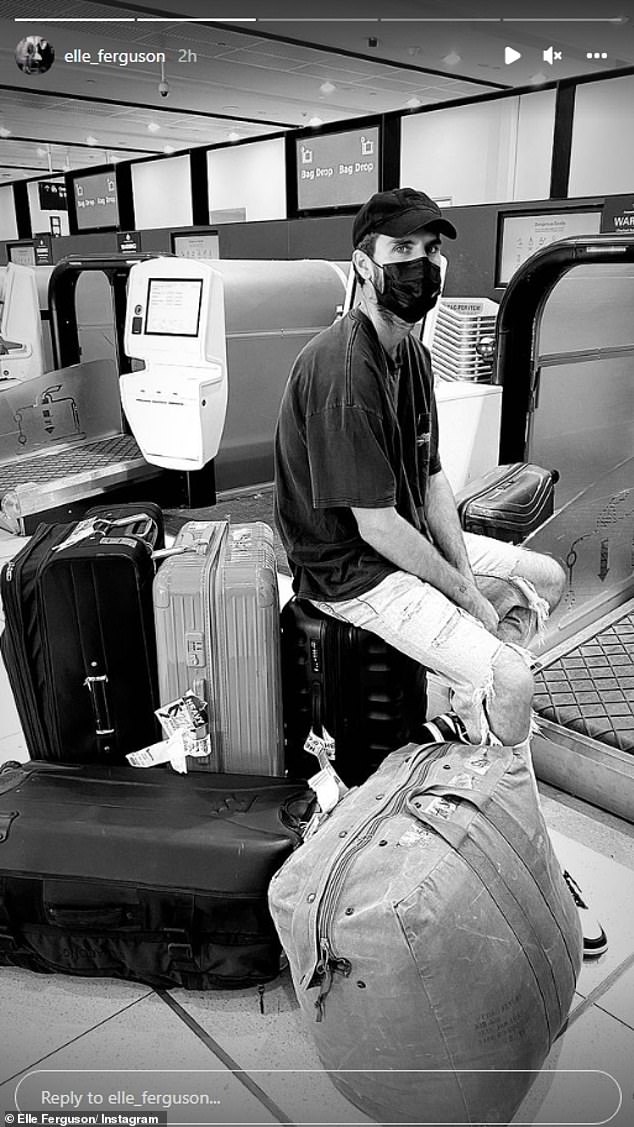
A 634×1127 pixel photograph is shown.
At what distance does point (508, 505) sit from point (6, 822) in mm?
1636

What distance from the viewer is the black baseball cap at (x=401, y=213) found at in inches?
68.7

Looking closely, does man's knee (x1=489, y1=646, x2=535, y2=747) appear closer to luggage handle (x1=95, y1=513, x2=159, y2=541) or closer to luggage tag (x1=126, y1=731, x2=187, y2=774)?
luggage tag (x1=126, y1=731, x2=187, y2=774)

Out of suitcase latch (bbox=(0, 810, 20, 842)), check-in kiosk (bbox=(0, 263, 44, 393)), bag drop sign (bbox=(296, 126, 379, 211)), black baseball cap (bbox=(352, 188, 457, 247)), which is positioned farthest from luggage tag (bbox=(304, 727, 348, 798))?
bag drop sign (bbox=(296, 126, 379, 211))

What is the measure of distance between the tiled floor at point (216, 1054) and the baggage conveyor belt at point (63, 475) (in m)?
3.09

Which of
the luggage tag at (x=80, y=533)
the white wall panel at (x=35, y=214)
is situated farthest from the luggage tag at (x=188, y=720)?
the white wall panel at (x=35, y=214)

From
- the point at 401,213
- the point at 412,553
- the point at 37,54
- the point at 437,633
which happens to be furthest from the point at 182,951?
the point at 37,54

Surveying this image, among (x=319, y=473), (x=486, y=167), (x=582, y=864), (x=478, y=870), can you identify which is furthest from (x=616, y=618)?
(x=486, y=167)

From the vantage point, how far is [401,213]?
1.75 meters

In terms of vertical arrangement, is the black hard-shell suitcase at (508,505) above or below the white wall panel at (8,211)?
below

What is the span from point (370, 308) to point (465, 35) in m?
3.88

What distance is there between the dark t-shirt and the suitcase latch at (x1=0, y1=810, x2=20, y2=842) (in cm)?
77

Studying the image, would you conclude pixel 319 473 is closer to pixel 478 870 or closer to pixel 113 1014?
pixel 478 870

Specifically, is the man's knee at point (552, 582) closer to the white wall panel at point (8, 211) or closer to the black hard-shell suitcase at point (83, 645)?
the black hard-shell suitcase at point (83, 645)

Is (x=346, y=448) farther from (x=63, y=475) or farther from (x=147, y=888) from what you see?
(x=63, y=475)
